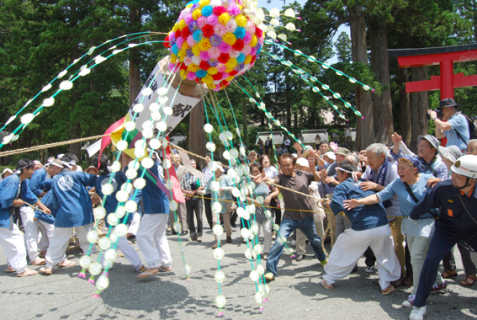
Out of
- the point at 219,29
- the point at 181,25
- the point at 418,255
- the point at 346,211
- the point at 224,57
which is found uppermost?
the point at 181,25

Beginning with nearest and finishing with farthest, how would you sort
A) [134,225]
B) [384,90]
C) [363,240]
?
[363,240] → [134,225] → [384,90]

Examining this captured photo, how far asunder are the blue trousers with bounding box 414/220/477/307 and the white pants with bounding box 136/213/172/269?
3.02 meters

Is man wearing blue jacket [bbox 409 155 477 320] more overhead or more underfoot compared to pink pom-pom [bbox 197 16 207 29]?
more underfoot

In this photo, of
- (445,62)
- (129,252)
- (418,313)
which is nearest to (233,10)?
(418,313)

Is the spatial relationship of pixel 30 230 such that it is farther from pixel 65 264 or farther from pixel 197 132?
pixel 197 132

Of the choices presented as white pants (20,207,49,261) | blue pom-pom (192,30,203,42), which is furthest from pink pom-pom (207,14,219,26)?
white pants (20,207,49,261)

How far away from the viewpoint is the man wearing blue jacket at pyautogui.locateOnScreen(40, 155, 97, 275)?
4934 millimetres

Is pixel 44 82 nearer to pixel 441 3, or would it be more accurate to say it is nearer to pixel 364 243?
pixel 364 243

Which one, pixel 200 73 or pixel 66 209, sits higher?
pixel 200 73

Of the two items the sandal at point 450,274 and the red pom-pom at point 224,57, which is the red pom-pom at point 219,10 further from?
the sandal at point 450,274

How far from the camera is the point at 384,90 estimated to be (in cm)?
1488

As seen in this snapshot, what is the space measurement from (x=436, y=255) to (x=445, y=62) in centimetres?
904

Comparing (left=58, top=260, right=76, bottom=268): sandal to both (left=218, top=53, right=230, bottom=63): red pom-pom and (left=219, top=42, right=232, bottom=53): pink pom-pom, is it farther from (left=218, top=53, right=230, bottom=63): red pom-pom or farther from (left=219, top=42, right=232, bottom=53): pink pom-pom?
(left=219, top=42, right=232, bottom=53): pink pom-pom

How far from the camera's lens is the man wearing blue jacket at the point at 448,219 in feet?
10.3
